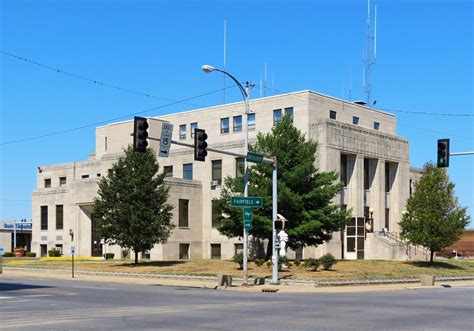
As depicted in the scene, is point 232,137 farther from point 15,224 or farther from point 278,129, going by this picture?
point 15,224

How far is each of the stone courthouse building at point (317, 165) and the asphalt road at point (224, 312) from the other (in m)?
31.0

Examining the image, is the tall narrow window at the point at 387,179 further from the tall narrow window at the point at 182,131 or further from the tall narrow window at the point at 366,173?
the tall narrow window at the point at 182,131

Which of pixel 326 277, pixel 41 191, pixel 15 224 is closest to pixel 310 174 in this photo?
pixel 326 277

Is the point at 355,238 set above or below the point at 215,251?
above

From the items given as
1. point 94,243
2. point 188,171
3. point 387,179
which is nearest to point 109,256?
point 94,243

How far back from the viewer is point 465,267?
51.8 m

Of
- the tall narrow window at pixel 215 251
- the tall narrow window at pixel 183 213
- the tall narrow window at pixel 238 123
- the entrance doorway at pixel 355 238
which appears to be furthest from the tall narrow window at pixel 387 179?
the tall narrow window at pixel 183 213

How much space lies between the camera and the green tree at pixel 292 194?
136 ft

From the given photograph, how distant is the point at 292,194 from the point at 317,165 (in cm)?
1354

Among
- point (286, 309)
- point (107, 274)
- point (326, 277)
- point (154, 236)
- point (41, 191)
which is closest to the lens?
point (286, 309)

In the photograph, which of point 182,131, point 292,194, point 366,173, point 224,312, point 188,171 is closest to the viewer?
point 224,312

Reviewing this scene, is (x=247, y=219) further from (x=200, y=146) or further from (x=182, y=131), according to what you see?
(x=182, y=131)

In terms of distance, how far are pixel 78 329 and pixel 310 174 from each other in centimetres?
3053

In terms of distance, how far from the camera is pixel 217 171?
A: 61594 mm
